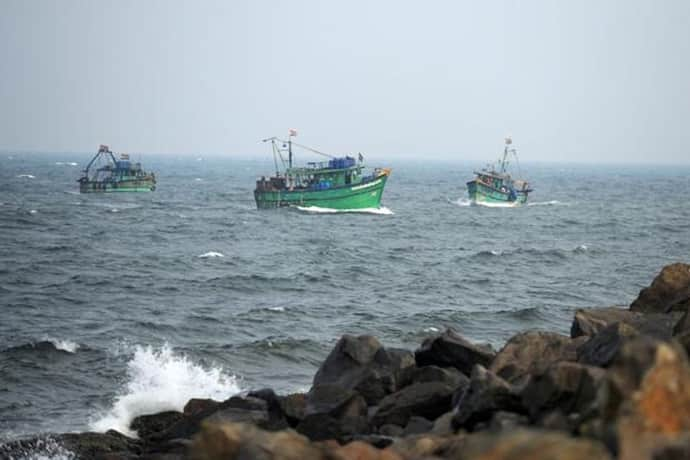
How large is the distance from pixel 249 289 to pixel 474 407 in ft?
99.3

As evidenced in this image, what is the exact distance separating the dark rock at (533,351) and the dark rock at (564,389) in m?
3.67

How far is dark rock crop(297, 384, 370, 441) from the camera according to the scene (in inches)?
469

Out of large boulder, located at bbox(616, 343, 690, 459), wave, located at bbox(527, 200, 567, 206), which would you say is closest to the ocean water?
large boulder, located at bbox(616, 343, 690, 459)

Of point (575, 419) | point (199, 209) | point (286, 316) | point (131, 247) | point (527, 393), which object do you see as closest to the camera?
point (575, 419)

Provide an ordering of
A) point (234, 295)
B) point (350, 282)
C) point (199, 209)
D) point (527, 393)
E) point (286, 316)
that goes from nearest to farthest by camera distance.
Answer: point (527, 393), point (286, 316), point (234, 295), point (350, 282), point (199, 209)

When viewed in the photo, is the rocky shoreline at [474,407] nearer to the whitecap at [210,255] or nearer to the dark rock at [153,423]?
the dark rock at [153,423]

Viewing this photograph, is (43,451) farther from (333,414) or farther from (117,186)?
(117,186)

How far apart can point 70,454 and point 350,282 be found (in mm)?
26440

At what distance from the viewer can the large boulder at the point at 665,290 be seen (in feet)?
56.3

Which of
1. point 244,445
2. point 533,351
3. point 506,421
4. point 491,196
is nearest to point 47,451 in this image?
point 533,351

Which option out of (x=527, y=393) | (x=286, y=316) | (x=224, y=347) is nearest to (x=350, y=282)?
(x=286, y=316)

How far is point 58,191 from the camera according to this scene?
370ft

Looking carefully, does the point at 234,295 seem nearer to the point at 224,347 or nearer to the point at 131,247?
the point at 224,347

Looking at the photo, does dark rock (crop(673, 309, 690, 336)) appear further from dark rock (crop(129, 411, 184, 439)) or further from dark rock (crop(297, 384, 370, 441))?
dark rock (crop(129, 411, 184, 439))
